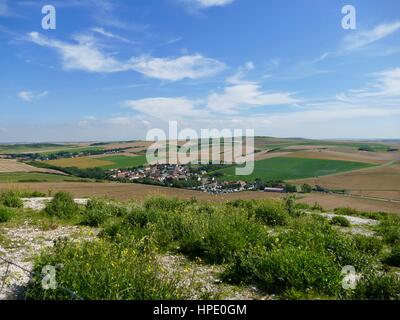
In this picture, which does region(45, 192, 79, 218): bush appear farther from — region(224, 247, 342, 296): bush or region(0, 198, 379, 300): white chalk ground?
region(224, 247, 342, 296): bush

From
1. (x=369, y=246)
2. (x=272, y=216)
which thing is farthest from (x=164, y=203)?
(x=369, y=246)

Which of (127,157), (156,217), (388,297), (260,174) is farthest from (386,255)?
(127,157)

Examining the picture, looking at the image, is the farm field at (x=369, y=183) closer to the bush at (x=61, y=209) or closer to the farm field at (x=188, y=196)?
the farm field at (x=188, y=196)

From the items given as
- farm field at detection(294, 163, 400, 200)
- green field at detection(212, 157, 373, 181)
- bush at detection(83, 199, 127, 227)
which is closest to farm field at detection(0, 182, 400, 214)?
bush at detection(83, 199, 127, 227)

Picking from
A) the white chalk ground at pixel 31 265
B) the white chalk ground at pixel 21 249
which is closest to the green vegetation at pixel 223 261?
the white chalk ground at pixel 31 265

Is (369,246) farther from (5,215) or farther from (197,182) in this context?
(197,182)
